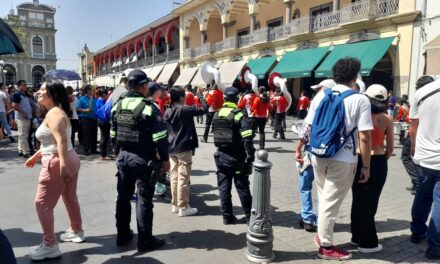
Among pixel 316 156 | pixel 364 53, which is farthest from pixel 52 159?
pixel 364 53

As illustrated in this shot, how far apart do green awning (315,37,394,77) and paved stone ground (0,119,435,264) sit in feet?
27.0

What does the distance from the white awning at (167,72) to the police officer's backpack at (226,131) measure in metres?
29.0

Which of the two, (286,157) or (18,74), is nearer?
(286,157)

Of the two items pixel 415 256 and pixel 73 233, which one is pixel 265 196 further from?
pixel 73 233

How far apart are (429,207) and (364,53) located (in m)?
12.1

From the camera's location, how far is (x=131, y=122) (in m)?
3.54

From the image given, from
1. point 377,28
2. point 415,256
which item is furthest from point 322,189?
point 377,28

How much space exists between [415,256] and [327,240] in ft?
3.21

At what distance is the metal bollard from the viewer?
3.45 meters

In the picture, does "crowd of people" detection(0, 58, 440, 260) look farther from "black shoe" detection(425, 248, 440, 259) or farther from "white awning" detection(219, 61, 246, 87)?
"white awning" detection(219, 61, 246, 87)

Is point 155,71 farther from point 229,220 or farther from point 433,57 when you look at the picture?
point 229,220

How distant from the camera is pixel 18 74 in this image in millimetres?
61219

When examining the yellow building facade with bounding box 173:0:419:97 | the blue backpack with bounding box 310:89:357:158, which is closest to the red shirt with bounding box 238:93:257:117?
the blue backpack with bounding box 310:89:357:158

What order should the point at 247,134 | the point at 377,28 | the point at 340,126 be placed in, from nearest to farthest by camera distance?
the point at 340,126 < the point at 247,134 < the point at 377,28
